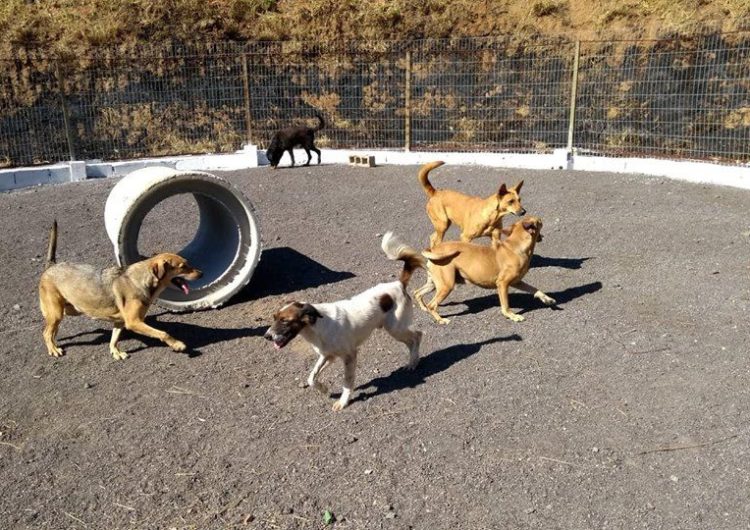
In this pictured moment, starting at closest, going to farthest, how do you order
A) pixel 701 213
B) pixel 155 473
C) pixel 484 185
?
pixel 155 473 < pixel 701 213 < pixel 484 185

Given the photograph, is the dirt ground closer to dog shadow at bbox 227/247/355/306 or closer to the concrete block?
dog shadow at bbox 227/247/355/306

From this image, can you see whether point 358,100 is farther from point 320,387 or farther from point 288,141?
point 320,387

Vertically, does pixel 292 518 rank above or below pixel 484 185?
below

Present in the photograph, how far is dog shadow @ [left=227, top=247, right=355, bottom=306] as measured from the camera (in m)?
7.80

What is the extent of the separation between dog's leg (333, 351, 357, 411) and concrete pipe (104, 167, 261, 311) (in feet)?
8.95

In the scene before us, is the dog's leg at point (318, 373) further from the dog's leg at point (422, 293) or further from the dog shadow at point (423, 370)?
the dog's leg at point (422, 293)

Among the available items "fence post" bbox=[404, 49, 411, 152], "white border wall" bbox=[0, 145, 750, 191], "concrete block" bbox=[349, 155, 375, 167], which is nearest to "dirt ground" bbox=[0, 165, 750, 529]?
"white border wall" bbox=[0, 145, 750, 191]

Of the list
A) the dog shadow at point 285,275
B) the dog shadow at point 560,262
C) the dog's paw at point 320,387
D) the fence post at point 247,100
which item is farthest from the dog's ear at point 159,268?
the fence post at point 247,100

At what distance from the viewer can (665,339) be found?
614 centimetres

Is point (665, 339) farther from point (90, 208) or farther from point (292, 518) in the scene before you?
point (90, 208)

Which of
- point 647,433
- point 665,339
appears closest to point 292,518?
point 647,433

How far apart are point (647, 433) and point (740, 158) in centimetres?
1107

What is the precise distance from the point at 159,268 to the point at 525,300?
4038 mm

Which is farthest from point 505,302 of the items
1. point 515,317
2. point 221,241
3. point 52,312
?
point 52,312
